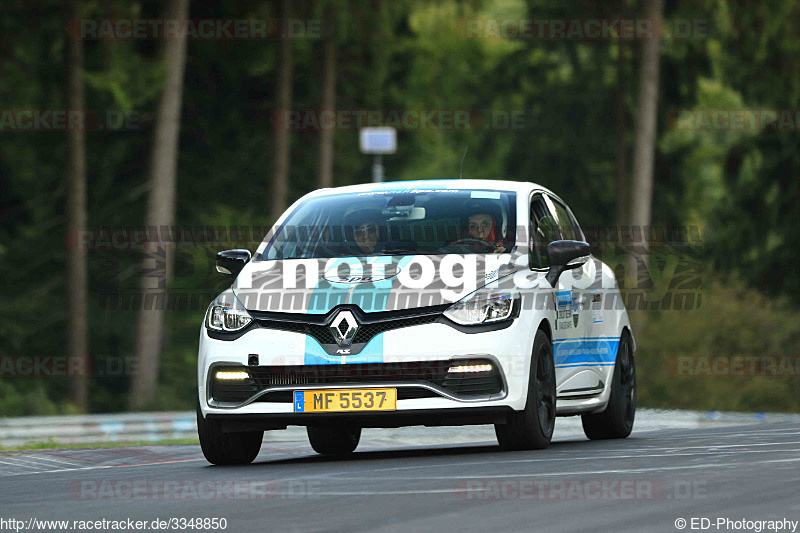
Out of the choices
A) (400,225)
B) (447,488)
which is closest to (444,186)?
(400,225)

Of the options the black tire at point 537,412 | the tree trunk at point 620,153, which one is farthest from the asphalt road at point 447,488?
the tree trunk at point 620,153

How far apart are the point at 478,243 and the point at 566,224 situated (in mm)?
2385

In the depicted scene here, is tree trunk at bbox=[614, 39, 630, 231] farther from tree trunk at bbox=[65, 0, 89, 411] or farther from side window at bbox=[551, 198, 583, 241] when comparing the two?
side window at bbox=[551, 198, 583, 241]

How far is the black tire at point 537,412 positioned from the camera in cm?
1125

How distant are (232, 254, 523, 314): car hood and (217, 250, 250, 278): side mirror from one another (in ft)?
1.09

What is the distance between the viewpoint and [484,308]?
1111cm

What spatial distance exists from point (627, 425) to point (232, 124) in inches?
1203

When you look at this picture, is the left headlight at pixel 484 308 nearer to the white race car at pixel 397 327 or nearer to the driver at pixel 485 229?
the white race car at pixel 397 327

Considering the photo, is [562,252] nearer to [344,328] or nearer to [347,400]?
[344,328]

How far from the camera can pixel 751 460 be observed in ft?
34.7

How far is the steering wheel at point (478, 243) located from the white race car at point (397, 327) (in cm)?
2

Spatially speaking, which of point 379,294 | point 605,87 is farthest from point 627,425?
point 605,87

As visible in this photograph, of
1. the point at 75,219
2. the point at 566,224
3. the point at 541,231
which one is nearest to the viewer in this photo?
the point at 541,231

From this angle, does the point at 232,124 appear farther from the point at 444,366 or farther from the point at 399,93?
the point at 444,366
